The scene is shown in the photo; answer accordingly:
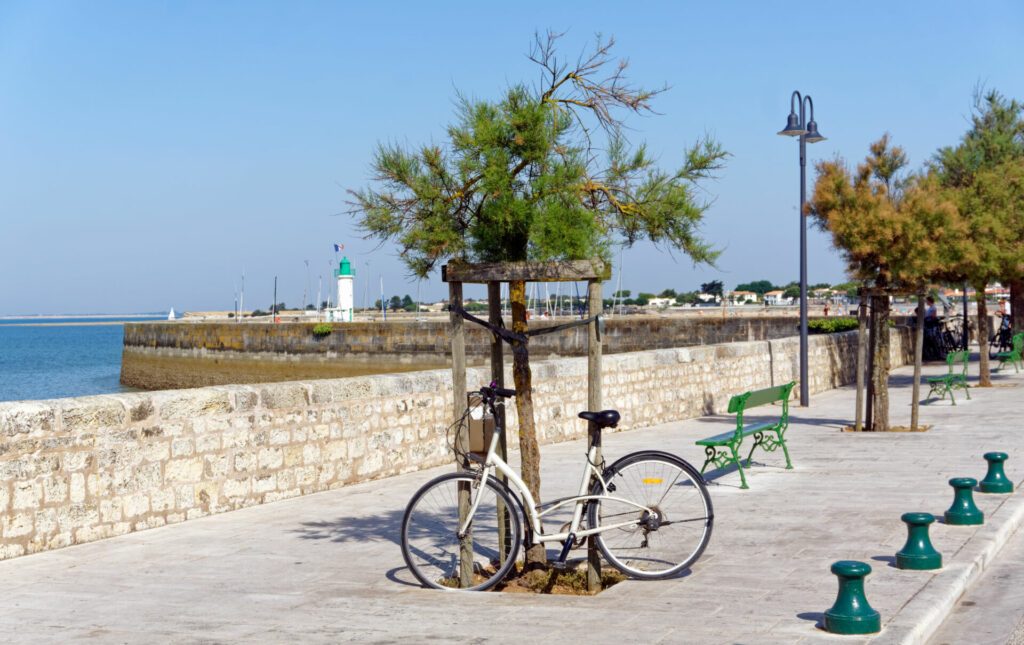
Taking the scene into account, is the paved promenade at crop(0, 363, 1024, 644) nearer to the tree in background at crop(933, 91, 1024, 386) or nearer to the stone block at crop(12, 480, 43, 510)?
the stone block at crop(12, 480, 43, 510)

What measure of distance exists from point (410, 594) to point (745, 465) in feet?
19.9

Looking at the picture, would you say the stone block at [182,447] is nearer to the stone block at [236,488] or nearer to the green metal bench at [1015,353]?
the stone block at [236,488]

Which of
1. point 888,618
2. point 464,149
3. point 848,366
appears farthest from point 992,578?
point 848,366

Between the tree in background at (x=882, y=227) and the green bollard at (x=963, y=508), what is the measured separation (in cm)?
649

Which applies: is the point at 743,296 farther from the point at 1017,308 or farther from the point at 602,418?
the point at 602,418

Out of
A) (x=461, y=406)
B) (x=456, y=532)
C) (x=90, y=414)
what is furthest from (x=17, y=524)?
(x=461, y=406)

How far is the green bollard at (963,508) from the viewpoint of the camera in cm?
777

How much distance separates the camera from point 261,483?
31.2ft

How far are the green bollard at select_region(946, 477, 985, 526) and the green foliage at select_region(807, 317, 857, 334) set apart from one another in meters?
25.8

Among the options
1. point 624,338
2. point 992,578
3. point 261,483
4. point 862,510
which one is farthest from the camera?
point 624,338

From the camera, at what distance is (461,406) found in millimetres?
6578

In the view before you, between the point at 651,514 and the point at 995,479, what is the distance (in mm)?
→ 4357

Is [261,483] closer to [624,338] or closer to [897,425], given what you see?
[897,425]

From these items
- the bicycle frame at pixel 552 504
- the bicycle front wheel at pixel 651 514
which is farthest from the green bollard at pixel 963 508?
the bicycle frame at pixel 552 504
